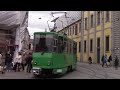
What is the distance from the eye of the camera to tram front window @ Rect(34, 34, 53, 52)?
21.1 m

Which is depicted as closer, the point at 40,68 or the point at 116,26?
the point at 40,68

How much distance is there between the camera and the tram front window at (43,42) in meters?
21.1

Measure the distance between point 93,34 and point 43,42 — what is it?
95.5 ft

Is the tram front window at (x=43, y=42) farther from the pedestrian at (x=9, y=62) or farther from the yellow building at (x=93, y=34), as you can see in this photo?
the yellow building at (x=93, y=34)

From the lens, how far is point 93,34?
49625 millimetres

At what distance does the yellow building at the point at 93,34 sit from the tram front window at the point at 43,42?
62.9ft

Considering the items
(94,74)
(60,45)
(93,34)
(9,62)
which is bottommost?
(94,74)

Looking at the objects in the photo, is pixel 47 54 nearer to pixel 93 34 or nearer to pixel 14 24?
pixel 14 24

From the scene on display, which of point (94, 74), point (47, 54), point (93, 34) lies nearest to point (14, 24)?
point (47, 54)

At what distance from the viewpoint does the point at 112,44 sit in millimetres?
40688
